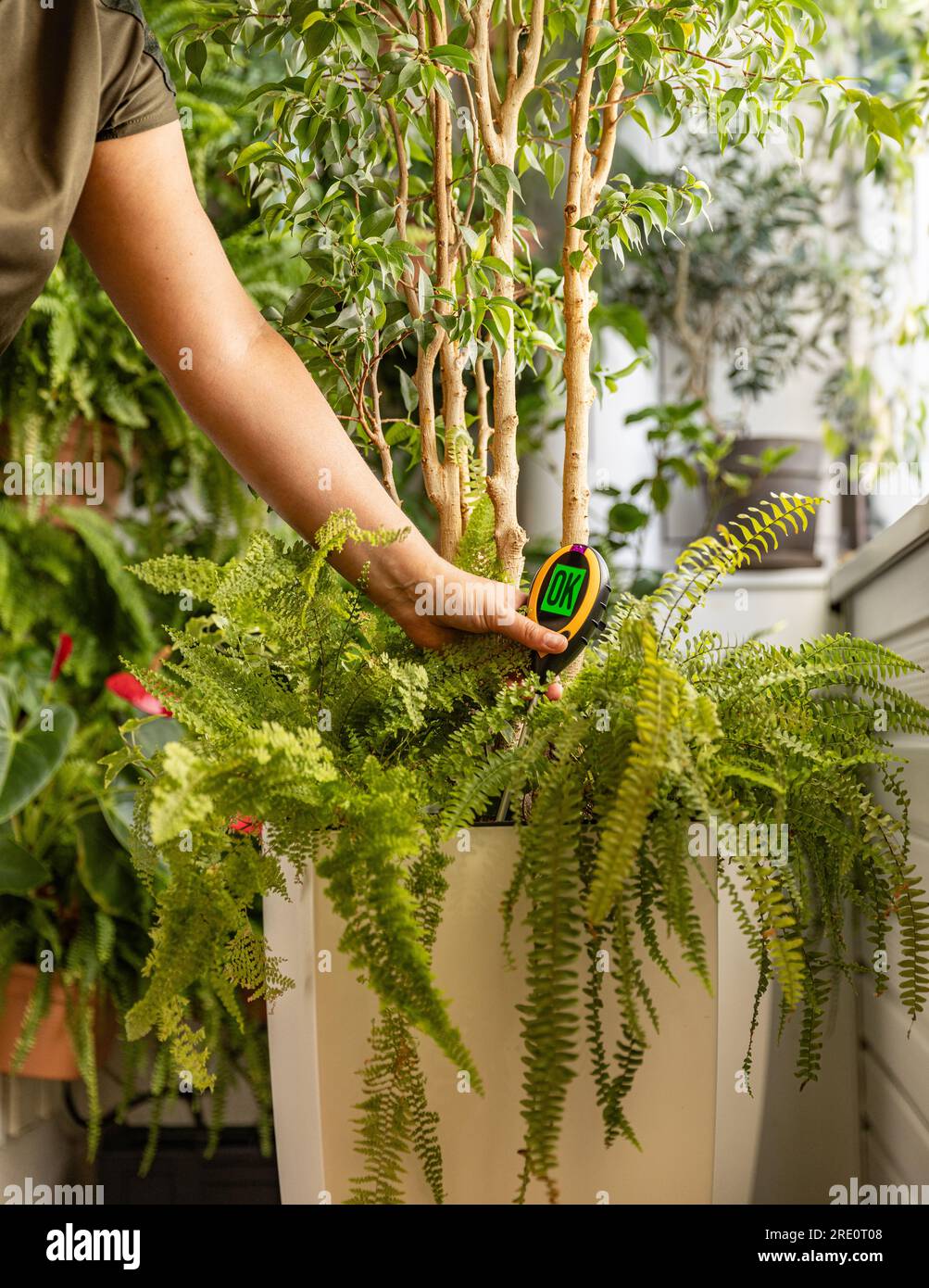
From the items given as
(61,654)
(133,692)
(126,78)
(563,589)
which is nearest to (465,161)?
(126,78)

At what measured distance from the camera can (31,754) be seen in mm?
1246

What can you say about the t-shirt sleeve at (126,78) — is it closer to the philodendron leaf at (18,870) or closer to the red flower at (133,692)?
the red flower at (133,692)

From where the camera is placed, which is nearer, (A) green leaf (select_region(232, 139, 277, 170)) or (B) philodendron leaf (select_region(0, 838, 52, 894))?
(A) green leaf (select_region(232, 139, 277, 170))

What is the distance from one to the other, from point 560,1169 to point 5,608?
4.25ft

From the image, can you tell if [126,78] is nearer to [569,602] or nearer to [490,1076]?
[569,602]

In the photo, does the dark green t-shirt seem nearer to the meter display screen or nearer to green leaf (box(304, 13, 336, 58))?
green leaf (box(304, 13, 336, 58))

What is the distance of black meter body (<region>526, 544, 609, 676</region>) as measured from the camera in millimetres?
737

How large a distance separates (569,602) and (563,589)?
14 mm

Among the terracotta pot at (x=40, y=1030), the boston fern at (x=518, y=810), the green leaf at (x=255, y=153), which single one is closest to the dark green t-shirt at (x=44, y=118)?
the green leaf at (x=255, y=153)

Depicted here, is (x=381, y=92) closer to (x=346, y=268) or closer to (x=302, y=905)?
(x=346, y=268)

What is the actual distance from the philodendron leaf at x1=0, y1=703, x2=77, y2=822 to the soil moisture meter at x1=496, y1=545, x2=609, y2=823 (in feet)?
2.38

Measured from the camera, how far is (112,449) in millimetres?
1739

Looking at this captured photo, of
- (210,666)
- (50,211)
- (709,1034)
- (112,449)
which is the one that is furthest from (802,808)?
(112,449)

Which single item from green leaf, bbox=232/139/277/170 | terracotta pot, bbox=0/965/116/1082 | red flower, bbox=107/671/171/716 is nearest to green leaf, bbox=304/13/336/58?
green leaf, bbox=232/139/277/170
